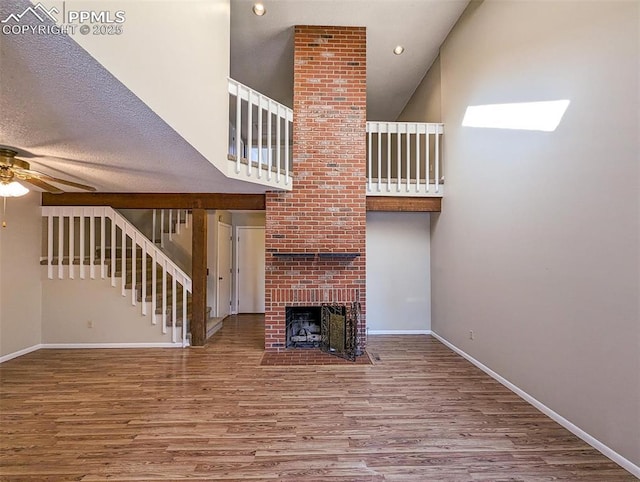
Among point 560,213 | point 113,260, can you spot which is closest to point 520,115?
point 560,213

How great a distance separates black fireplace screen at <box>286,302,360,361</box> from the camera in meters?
4.05

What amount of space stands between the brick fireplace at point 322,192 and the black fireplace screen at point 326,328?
162 millimetres

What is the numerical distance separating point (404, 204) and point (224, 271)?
377 centimetres

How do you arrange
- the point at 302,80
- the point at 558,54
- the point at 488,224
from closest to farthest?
the point at 558,54
the point at 488,224
the point at 302,80

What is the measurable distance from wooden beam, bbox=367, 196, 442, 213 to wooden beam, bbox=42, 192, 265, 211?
161 cm

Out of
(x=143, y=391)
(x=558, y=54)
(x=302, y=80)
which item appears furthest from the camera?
(x=302, y=80)

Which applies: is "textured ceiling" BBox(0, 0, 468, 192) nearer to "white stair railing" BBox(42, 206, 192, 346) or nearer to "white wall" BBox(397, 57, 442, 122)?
"white wall" BBox(397, 57, 442, 122)

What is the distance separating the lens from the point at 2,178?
255 centimetres

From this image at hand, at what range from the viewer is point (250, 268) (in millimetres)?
6695

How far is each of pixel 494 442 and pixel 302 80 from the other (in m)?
4.38

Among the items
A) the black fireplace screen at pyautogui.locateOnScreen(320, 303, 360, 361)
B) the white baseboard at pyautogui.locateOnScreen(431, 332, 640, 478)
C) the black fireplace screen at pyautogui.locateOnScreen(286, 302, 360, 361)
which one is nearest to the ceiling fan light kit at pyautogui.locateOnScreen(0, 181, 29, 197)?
the black fireplace screen at pyautogui.locateOnScreen(286, 302, 360, 361)

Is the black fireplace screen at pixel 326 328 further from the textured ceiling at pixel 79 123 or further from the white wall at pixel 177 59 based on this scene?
the white wall at pixel 177 59

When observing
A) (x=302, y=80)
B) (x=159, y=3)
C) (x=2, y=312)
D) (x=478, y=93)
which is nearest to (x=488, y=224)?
(x=478, y=93)

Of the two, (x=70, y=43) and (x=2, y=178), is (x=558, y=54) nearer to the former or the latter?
(x=70, y=43)
